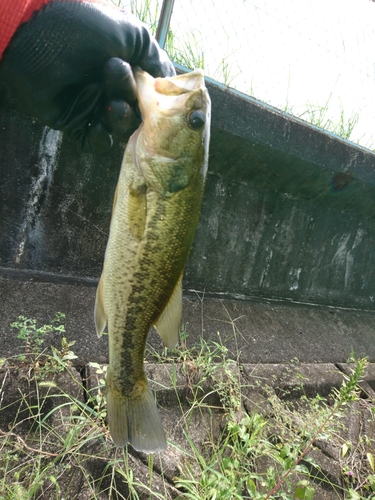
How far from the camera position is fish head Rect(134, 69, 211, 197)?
1.54 metres

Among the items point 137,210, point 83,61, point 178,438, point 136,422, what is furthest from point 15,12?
point 178,438

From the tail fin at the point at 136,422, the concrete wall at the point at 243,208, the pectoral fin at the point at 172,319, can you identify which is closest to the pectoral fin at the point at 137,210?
the pectoral fin at the point at 172,319

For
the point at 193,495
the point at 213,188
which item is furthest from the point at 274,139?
the point at 193,495

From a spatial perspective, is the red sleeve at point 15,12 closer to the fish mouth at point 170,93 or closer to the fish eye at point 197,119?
the fish mouth at point 170,93

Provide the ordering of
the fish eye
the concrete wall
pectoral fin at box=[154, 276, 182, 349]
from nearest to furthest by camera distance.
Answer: the fish eye → pectoral fin at box=[154, 276, 182, 349] → the concrete wall

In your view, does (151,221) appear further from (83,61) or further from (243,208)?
(243,208)

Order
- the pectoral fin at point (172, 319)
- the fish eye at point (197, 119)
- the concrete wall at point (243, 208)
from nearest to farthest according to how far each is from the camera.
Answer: the fish eye at point (197, 119) < the pectoral fin at point (172, 319) < the concrete wall at point (243, 208)

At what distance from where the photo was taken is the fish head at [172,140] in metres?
1.54

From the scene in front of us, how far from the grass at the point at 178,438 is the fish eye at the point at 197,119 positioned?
4.41 feet

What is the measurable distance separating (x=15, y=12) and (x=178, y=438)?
2.26 meters

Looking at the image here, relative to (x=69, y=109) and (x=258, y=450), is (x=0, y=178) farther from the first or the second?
(x=258, y=450)

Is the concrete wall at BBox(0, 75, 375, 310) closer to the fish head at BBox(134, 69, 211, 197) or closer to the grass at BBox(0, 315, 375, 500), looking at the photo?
the grass at BBox(0, 315, 375, 500)

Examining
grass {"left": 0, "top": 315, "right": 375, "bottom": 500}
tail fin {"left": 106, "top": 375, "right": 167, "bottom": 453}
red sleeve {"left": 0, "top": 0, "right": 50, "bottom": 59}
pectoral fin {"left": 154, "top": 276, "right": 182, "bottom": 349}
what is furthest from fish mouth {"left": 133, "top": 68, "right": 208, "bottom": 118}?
grass {"left": 0, "top": 315, "right": 375, "bottom": 500}

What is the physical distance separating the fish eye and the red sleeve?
0.86 m
